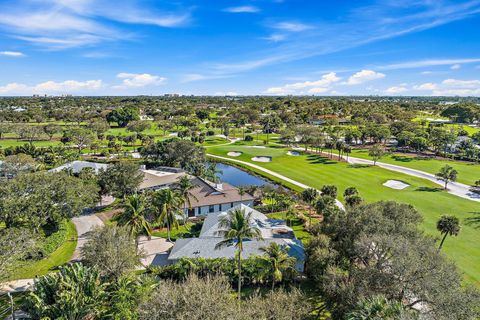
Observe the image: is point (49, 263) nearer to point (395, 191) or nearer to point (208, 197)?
point (208, 197)

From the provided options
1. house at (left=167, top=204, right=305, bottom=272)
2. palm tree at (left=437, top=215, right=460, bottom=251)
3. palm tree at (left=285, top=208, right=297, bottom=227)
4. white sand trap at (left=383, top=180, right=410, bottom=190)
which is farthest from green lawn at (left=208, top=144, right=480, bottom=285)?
house at (left=167, top=204, right=305, bottom=272)

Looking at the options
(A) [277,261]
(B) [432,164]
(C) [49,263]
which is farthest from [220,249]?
(B) [432,164]

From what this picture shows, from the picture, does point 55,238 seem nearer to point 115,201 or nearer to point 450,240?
point 115,201

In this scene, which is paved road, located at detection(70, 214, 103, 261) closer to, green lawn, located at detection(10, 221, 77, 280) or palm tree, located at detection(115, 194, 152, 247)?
green lawn, located at detection(10, 221, 77, 280)

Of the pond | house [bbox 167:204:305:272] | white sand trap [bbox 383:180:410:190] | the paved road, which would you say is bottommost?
the paved road

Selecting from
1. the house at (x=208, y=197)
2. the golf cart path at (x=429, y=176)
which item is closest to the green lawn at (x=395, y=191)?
the golf cart path at (x=429, y=176)

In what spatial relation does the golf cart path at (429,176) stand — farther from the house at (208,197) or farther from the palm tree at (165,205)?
the palm tree at (165,205)
